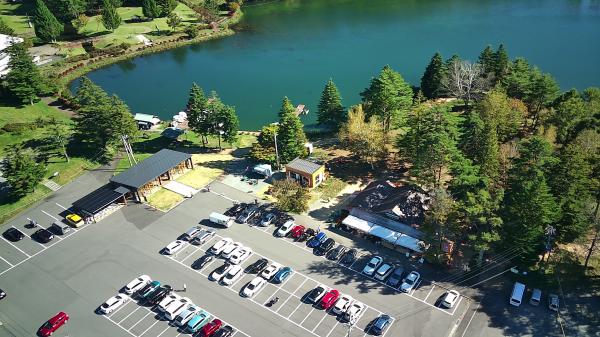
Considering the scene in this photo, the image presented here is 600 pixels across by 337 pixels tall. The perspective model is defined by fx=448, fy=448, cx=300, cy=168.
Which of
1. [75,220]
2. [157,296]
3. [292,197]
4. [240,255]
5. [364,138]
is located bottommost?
[157,296]

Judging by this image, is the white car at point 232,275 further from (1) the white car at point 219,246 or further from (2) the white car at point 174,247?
(2) the white car at point 174,247

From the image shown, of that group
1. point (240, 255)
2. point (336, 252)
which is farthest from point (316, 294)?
point (240, 255)

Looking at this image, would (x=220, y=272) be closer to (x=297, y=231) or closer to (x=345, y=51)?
(x=297, y=231)

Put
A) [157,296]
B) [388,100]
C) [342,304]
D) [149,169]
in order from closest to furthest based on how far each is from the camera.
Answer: [342,304] → [157,296] → [149,169] → [388,100]

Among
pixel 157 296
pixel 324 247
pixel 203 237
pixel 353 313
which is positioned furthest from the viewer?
pixel 203 237

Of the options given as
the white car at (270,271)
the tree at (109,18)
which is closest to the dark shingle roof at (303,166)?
the white car at (270,271)

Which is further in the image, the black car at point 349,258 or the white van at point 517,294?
the black car at point 349,258

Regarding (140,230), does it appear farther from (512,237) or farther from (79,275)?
(512,237)
